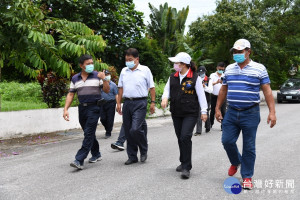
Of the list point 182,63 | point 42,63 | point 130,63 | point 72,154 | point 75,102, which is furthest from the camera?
point 75,102

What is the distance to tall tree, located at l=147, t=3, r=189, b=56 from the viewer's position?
2704cm

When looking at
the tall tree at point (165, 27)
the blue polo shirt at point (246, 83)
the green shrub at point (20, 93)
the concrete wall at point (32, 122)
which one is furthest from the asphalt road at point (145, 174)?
the tall tree at point (165, 27)

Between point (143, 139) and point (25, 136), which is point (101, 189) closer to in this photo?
point (143, 139)

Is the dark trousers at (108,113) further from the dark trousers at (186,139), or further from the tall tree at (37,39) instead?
the dark trousers at (186,139)

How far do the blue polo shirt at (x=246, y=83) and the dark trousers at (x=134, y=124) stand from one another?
1801 millimetres

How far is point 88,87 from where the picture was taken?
5.77m

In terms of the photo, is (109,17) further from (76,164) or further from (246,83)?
(246,83)

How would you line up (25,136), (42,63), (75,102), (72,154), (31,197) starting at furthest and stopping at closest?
(75,102) < (25,136) < (42,63) < (72,154) < (31,197)

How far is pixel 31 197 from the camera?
4418 mm

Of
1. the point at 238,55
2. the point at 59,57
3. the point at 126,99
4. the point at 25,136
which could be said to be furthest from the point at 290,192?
the point at 25,136

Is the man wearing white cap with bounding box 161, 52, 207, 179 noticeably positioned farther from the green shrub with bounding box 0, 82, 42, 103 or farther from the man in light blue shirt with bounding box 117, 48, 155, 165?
the green shrub with bounding box 0, 82, 42, 103

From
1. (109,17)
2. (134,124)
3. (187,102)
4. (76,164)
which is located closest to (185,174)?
(187,102)

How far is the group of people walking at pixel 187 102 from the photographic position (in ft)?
15.0

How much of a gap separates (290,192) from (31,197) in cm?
331
